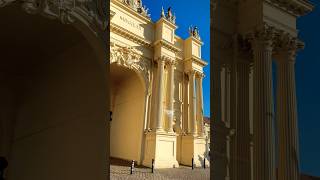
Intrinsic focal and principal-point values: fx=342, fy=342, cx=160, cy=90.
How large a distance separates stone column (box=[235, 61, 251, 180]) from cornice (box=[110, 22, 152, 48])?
335 inches

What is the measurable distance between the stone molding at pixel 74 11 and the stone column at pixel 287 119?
364 centimetres

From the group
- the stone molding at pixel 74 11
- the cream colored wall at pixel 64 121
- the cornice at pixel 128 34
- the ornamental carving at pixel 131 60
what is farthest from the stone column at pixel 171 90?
the stone molding at pixel 74 11

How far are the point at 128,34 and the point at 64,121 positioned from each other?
30.7 ft

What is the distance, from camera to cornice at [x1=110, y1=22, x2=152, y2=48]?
543 inches

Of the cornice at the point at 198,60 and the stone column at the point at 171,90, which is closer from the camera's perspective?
the stone column at the point at 171,90

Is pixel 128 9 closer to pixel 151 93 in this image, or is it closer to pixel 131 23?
pixel 131 23

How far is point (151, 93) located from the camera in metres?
15.3

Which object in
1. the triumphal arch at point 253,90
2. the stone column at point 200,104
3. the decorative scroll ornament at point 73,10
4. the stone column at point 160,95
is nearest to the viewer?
the decorative scroll ornament at point 73,10

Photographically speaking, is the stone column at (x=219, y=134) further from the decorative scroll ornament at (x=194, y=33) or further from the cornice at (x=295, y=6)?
the decorative scroll ornament at (x=194, y=33)

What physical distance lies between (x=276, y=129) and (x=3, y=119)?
17.9ft

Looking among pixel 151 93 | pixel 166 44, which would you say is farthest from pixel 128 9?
pixel 151 93

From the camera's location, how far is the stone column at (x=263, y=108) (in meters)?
5.61

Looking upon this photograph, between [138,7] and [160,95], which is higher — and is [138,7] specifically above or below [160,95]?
above

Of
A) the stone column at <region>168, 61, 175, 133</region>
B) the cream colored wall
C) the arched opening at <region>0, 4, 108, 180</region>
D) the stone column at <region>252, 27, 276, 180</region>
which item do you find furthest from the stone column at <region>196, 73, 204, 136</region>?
the cream colored wall
